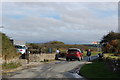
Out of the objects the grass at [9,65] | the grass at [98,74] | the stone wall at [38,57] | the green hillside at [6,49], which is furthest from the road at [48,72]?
the stone wall at [38,57]

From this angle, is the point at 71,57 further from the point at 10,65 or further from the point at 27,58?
the point at 10,65

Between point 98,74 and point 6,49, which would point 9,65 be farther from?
point 98,74

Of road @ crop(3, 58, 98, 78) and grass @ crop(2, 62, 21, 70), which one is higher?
grass @ crop(2, 62, 21, 70)

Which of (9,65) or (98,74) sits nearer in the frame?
(98,74)

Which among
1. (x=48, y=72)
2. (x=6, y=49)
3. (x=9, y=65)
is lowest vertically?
(x=48, y=72)

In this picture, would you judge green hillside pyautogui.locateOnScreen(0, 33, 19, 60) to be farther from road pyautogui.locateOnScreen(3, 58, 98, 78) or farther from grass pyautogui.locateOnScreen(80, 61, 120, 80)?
grass pyautogui.locateOnScreen(80, 61, 120, 80)

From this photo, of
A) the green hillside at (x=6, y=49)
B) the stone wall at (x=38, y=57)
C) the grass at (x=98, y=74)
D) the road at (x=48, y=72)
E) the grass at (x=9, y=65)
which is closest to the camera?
the grass at (x=98, y=74)

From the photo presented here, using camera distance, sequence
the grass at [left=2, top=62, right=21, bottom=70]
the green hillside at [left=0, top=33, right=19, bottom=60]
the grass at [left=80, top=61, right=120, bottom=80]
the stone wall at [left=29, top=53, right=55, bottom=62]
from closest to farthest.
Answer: the grass at [left=80, top=61, right=120, bottom=80] → the grass at [left=2, top=62, right=21, bottom=70] → the green hillside at [left=0, top=33, right=19, bottom=60] → the stone wall at [left=29, top=53, right=55, bottom=62]

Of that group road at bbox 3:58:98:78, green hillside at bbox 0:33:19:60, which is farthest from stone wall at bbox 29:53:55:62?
road at bbox 3:58:98:78

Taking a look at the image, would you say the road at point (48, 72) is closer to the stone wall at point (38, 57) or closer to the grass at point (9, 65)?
the grass at point (9, 65)

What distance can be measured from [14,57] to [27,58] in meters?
4.94

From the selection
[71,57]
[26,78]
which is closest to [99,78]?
[26,78]

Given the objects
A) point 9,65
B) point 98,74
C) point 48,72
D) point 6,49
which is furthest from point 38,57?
point 98,74

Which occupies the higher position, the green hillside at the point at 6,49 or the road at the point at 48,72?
the green hillside at the point at 6,49
